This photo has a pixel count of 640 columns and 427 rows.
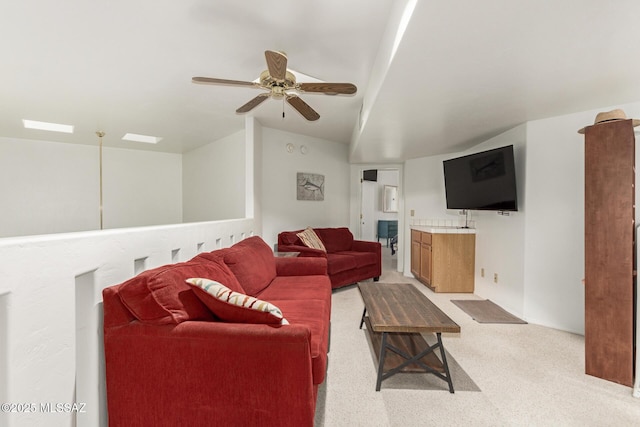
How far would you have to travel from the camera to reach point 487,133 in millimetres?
3486

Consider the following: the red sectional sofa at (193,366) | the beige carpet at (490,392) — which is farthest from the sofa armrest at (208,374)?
the beige carpet at (490,392)

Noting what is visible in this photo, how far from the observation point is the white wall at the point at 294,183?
4.50m

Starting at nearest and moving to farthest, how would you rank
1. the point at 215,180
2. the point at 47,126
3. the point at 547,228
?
the point at 547,228 → the point at 47,126 → the point at 215,180

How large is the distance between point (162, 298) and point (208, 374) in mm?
358

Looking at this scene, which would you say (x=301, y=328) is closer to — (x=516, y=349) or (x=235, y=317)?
(x=235, y=317)

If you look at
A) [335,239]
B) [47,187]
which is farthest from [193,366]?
[47,187]

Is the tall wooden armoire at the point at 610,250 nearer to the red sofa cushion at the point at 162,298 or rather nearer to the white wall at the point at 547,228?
the white wall at the point at 547,228

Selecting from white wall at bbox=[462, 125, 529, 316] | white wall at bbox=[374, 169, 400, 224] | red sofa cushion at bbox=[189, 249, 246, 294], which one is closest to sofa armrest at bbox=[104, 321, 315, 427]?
red sofa cushion at bbox=[189, 249, 246, 294]

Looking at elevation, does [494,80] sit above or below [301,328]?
above

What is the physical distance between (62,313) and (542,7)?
2303 mm

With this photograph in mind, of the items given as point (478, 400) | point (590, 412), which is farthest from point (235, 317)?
point (590, 412)

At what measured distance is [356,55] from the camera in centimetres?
225

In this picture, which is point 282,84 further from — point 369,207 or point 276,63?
point 369,207

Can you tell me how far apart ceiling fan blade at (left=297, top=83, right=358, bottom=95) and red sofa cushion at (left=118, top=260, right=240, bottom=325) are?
4.86 feet
